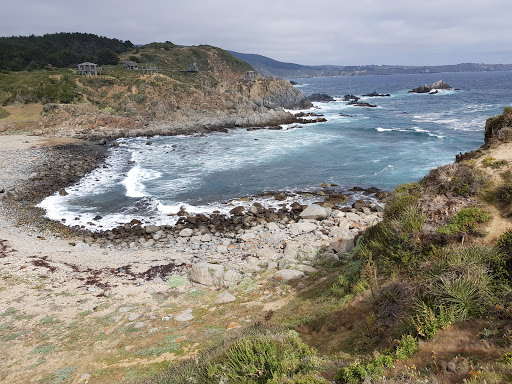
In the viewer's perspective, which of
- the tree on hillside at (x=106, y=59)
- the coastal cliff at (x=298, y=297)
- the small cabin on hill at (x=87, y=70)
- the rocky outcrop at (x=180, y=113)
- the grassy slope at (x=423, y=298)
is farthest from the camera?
the tree on hillside at (x=106, y=59)

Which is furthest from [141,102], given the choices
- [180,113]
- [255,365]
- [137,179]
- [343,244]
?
[255,365]

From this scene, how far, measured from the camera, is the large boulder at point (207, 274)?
13055 mm

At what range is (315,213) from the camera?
21062 millimetres

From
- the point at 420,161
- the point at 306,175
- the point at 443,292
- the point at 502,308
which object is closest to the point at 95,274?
the point at 443,292

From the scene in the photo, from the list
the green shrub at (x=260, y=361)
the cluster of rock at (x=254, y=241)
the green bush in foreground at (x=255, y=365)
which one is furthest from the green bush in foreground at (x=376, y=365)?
the cluster of rock at (x=254, y=241)

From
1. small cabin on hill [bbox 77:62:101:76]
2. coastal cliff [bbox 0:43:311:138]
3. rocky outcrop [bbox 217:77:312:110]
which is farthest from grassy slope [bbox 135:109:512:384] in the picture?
small cabin on hill [bbox 77:62:101:76]

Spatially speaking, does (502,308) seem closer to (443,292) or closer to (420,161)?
(443,292)

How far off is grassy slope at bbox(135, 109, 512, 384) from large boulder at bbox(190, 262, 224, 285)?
135 inches

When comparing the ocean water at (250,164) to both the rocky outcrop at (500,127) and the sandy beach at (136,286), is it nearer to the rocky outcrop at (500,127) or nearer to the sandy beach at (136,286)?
the sandy beach at (136,286)

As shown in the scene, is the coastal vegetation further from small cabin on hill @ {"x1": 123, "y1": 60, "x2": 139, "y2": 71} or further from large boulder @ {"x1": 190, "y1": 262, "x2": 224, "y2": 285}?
small cabin on hill @ {"x1": 123, "y1": 60, "x2": 139, "y2": 71}

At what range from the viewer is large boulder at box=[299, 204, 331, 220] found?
2091 cm

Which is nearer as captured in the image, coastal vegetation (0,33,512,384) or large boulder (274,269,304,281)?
coastal vegetation (0,33,512,384)

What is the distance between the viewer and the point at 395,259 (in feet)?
31.3

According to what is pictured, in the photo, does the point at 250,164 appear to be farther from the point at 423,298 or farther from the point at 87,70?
the point at 87,70
